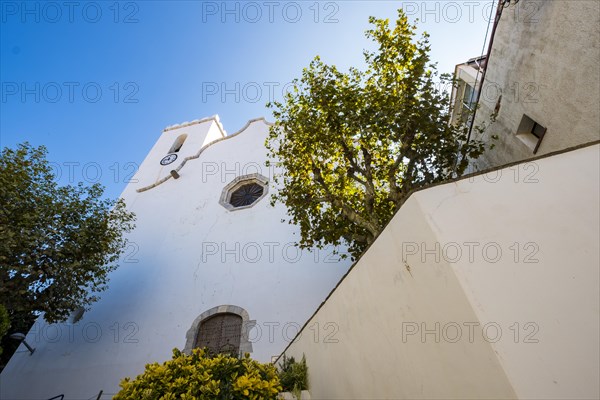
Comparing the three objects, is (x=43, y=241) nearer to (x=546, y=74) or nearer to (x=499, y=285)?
(x=499, y=285)

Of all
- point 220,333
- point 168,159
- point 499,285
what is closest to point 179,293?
point 220,333

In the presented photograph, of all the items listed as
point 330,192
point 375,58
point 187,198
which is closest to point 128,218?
point 187,198

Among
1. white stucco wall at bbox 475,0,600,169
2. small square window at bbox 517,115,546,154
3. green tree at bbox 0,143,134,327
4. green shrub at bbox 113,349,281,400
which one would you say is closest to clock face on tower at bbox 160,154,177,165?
green tree at bbox 0,143,134,327

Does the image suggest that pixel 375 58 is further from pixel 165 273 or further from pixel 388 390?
pixel 165 273

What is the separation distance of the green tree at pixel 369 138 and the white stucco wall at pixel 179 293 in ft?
6.59

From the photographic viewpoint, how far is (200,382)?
3496mm

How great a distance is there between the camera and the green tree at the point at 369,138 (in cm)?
759

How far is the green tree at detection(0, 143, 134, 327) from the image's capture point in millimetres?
8648

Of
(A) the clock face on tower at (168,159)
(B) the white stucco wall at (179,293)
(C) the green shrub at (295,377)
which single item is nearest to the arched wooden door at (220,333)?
(B) the white stucco wall at (179,293)

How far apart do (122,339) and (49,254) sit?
10.5 feet

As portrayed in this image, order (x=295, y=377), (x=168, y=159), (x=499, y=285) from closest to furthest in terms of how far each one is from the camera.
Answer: (x=499, y=285), (x=295, y=377), (x=168, y=159)

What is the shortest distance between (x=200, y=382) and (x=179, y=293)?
24.0ft

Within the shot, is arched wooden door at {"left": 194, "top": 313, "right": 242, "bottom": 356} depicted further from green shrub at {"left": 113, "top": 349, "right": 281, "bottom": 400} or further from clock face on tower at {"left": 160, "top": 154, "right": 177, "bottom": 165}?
clock face on tower at {"left": 160, "top": 154, "right": 177, "bottom": 165}

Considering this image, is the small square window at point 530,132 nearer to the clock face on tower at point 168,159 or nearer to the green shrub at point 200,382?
the green shrub at point 200,382
